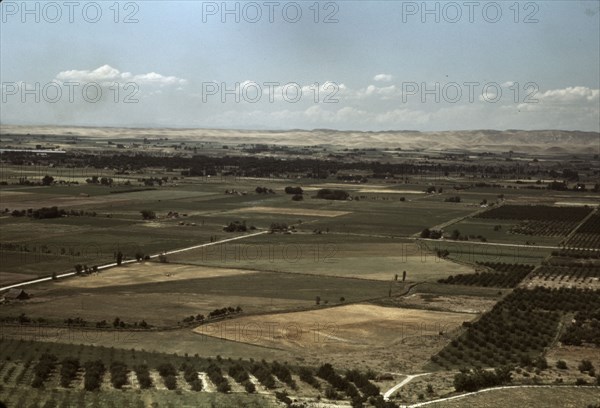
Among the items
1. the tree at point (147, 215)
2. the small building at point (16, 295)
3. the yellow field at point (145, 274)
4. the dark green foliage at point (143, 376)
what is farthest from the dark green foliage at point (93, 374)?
the tree at point (147, 215)

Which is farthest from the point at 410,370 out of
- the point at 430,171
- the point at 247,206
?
the point at 430,171

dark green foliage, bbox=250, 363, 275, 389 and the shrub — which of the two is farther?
the shrub

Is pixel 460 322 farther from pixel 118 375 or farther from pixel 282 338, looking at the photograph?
pixel 118 375

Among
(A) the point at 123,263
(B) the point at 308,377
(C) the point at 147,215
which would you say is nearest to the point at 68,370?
(B) the point at 308,377

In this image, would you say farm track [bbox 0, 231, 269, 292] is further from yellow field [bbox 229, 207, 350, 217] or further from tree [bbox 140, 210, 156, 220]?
yellow field [bbox 229, 207, 350, 217]

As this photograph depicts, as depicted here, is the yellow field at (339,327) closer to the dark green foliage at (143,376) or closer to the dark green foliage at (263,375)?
the dark green foliage at (263,375)

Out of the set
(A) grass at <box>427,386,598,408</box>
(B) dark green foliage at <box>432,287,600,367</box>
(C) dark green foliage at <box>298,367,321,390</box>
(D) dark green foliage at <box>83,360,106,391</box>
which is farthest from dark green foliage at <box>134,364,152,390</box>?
(B) dark green foliage at <box>432,287,600,367</box>

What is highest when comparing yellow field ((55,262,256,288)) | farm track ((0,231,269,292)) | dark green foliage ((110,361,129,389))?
dark green foliage ((110,361,129,389))

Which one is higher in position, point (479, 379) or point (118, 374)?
point (118, 374)

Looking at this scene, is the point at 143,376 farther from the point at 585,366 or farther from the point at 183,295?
the point at 585,366
